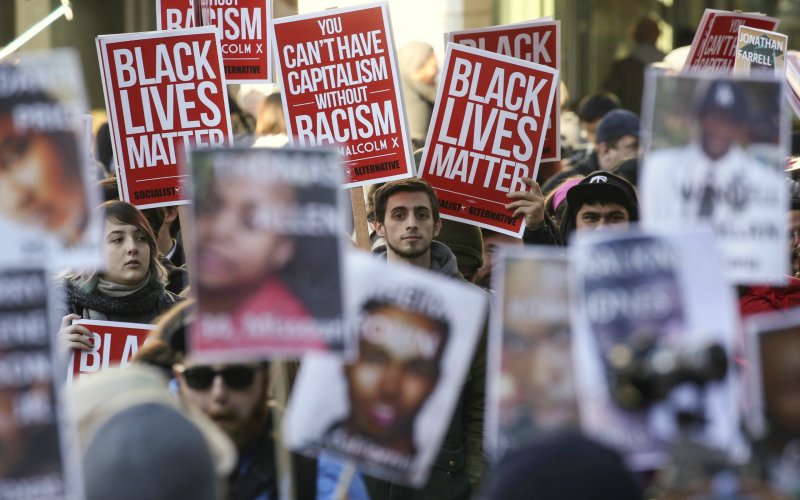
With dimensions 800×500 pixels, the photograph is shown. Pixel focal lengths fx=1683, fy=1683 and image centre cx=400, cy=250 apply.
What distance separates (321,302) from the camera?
137 inches

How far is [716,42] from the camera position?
26.2 ft

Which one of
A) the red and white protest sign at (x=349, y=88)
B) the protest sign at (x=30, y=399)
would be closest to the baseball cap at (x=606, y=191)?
the red and white protest sign at (x=349, y=88)

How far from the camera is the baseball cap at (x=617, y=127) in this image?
9.41m

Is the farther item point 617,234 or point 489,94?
point 489,94

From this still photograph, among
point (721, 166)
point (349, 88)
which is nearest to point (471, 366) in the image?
point (349, 88)

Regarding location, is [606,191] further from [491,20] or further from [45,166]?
[491,20]

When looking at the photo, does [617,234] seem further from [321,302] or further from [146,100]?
[146,100]

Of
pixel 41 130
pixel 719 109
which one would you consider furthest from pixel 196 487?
Answer: pixel 719 109

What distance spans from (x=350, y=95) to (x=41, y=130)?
370 centimetres

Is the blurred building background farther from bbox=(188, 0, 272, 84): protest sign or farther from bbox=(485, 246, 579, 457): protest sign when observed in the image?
bbox=(485, 246, 579, 457): protest sign

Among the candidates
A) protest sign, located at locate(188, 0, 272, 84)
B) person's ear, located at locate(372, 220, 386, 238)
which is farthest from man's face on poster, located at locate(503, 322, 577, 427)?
protest sign, located at locate(188, 0, 272, 84)

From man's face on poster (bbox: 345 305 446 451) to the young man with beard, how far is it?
1.95 m

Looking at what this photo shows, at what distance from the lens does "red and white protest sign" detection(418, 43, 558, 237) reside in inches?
278

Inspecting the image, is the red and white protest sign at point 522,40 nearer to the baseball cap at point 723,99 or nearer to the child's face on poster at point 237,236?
the baseball cap at point 723,99
